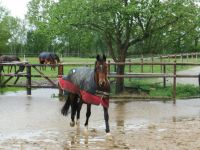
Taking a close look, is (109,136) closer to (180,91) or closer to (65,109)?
(65,109)

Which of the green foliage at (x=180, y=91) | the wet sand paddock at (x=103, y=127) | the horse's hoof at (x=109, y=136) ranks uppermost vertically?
the green foliage at (x=180, y=91)

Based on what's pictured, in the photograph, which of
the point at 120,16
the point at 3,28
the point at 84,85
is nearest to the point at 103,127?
the point at 84,85

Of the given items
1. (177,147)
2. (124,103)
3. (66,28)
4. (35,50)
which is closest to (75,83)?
(177,147)

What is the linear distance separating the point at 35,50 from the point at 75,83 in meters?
60.7

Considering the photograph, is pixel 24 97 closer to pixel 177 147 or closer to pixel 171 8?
pixel 171 8

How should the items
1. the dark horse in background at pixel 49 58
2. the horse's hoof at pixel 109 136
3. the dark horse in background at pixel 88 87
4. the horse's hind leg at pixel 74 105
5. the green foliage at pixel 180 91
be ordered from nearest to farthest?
the horse's hoof at pixel 109 136, the dark horse in background at pixel 88 87, the horse's hind leg at pixel 74 105, the green foliage at pixel 180 91, the dark horse in background at pixel 49 58

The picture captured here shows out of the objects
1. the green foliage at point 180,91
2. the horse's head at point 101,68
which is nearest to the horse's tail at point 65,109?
the horse's head at point 101,68

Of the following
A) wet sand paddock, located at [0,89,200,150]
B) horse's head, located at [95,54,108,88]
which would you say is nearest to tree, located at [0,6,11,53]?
wet sand paddock, located at [0,89,200,150]

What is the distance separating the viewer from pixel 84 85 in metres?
9.07

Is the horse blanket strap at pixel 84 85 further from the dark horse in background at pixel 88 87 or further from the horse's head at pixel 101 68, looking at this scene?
the horse's head at pixel 101 68

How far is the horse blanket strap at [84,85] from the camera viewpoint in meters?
8.77

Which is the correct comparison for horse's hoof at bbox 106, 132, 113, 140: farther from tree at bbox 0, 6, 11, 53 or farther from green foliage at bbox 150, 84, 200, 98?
tree at bbox 0, 6, 11, 53

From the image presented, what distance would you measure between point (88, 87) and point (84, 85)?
0.70ft

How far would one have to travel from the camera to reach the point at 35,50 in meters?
69.4
